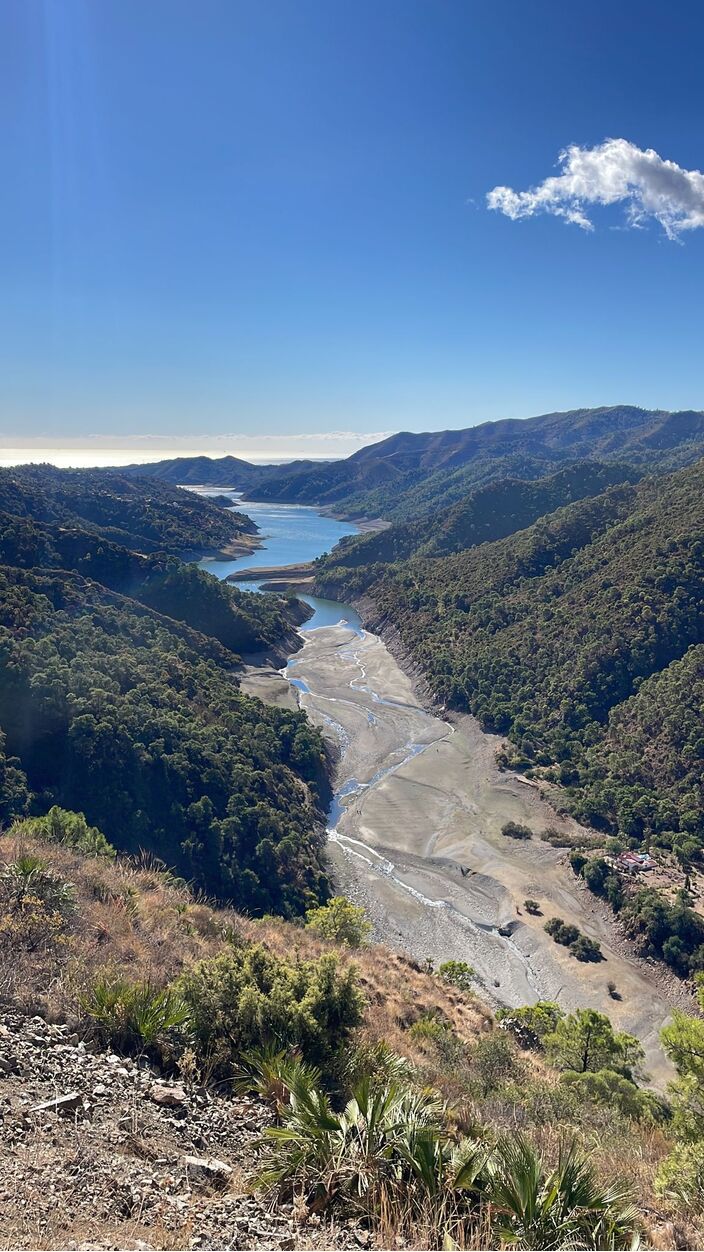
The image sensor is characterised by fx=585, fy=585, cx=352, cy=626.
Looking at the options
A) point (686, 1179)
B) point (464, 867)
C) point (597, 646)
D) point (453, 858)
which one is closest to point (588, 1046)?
point (686, 1179)

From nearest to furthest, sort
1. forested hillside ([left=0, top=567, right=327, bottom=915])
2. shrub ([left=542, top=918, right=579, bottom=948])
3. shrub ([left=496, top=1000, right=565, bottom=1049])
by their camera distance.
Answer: shrub ([left=496, top=1000, right=565, bottom=1049]) → shrub ([left=542, top=918, right=579, bottom=948]) → forested hillside ([left=0, top=567, right=327, bottom=915])

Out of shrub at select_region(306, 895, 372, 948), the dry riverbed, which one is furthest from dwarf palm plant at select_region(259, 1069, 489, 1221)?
the dry riverbed

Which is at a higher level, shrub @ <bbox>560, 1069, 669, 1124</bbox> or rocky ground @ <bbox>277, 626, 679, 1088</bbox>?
shrub @ <bbox>560, 1069, 669, 1124</bbox>

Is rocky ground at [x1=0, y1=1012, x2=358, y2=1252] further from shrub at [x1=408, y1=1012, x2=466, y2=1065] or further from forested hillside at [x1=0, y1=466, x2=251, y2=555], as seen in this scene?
forested hillside at [x1=0, y1=466, x2=251, y2=555]

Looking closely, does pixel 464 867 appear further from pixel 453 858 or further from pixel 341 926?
pixel 341 926

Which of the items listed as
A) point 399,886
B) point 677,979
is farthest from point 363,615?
point 677,979

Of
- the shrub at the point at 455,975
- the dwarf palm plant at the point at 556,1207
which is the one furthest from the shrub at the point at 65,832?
the shrub at the point at 455,975
